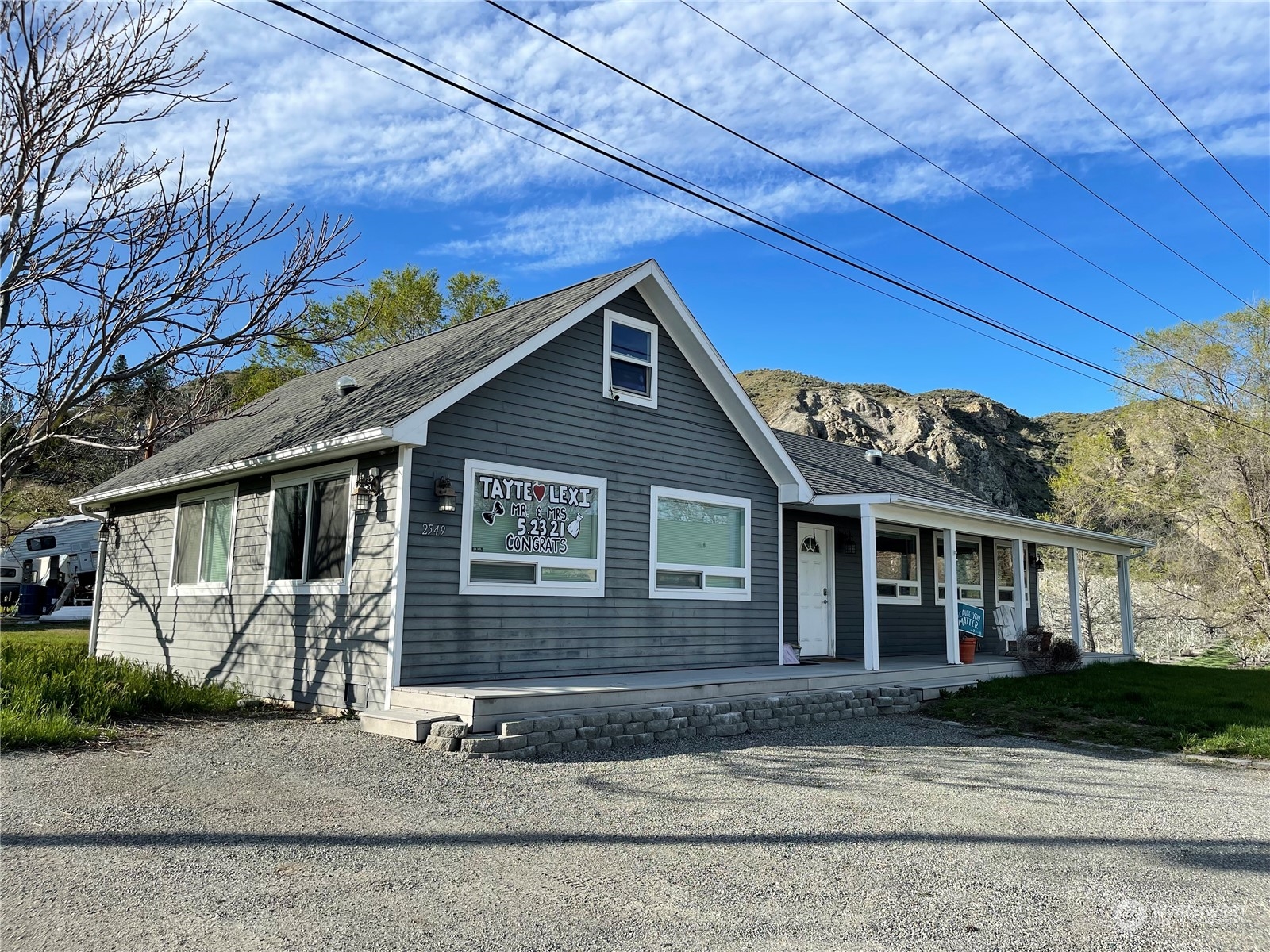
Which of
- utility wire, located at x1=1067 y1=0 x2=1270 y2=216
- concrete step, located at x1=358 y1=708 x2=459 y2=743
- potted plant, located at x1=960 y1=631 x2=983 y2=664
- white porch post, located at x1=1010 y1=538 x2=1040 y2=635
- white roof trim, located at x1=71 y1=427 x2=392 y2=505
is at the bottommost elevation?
concrete step, located at x1=358 y1=708 x2=459 y2=743

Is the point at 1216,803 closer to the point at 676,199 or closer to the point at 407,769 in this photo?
the point at 407,769

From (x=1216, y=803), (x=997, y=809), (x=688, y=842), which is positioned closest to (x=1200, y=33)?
(x=1216, y=803)

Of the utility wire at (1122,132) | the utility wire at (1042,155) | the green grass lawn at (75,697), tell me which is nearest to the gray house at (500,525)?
the green grass lawn at (75,697)

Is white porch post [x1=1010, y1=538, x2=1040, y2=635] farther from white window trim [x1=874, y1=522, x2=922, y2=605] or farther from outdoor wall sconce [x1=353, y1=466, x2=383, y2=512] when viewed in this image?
outdoor wall sconce [x1=353, y1=466, x2=383, y2=512]

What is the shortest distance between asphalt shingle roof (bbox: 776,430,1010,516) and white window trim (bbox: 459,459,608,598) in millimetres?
3777

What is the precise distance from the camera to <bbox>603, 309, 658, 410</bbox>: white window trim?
1067 centimetres

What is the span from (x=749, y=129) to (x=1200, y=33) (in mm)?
5364

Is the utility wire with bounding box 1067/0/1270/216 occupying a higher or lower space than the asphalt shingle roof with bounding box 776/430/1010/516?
higher

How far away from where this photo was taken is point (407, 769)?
6.54 meters

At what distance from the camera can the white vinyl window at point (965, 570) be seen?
16594 mm

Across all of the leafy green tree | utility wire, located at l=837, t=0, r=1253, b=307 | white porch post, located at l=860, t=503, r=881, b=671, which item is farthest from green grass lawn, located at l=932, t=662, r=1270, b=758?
the leafy green tree

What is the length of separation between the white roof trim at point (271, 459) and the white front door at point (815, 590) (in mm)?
7764

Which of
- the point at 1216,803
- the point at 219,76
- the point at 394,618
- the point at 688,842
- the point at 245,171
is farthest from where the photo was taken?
the point at 245,171

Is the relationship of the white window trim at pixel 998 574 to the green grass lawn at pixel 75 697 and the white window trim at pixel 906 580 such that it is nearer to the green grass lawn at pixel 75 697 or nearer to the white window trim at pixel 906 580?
the white window trim at pixel 906 580
